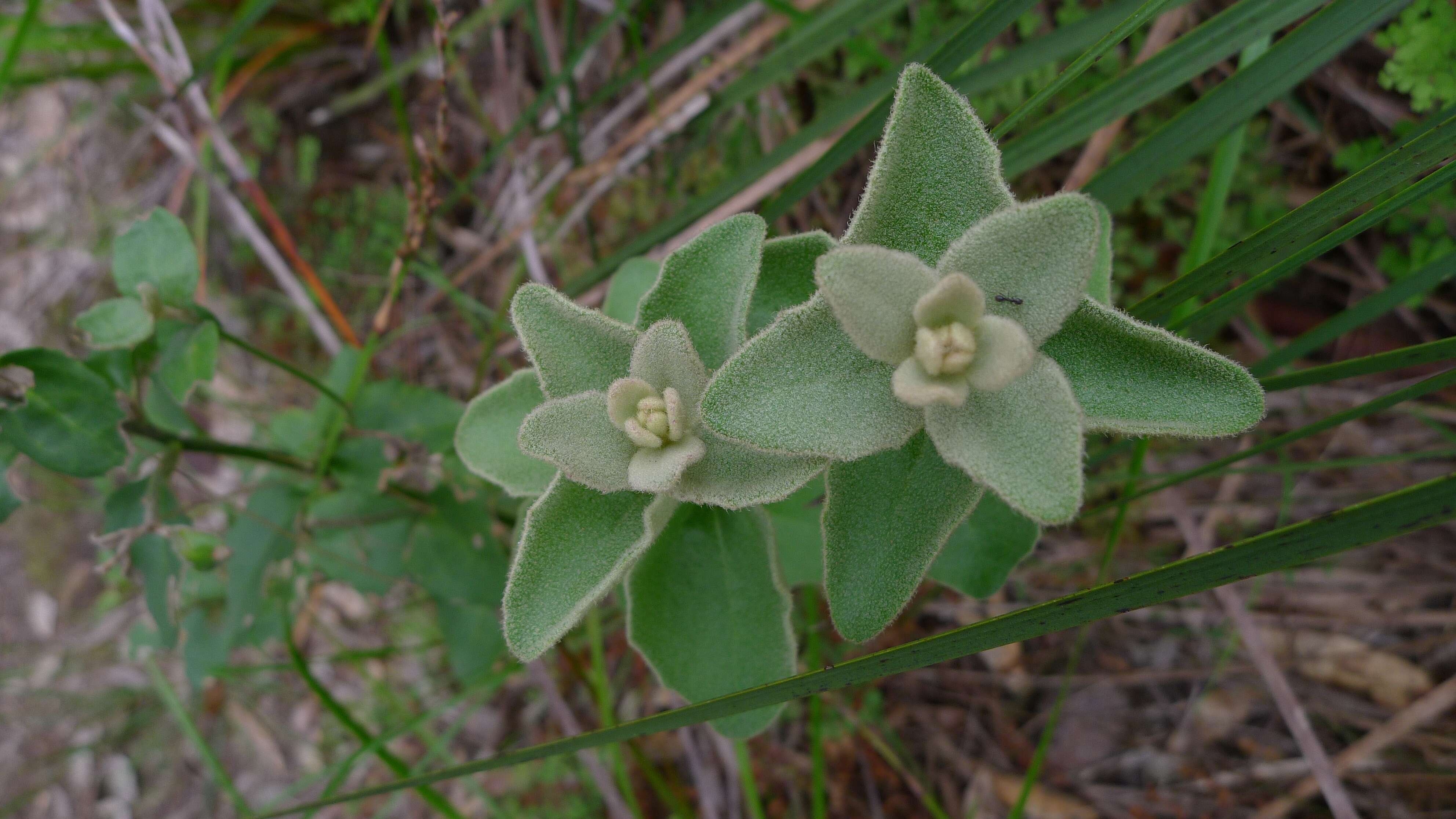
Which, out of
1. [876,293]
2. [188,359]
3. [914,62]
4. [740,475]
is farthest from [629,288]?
[188,359]

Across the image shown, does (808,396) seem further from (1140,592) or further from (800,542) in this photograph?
(800,542)

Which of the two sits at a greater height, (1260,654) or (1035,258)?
(1035,258)

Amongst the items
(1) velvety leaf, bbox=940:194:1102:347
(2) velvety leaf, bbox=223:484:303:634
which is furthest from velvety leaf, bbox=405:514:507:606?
(1) velvety leaf, bbox=940:194:1102:347

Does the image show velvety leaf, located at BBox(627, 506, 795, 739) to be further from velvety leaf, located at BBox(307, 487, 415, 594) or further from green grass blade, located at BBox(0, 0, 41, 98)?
green grass blade, located at BBox(0, 0, 41, 98)

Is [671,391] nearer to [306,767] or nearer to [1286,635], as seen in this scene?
[1286,635]

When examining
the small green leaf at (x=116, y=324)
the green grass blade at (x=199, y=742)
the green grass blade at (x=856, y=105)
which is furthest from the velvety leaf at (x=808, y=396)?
the green grass blade at (x=199, y=742)

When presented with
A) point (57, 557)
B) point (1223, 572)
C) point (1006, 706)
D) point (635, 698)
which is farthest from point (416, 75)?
point (1223, 572)

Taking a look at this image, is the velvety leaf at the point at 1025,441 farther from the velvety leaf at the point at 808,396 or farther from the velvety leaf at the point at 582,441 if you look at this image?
the velvety leaf at the point at 582,441
